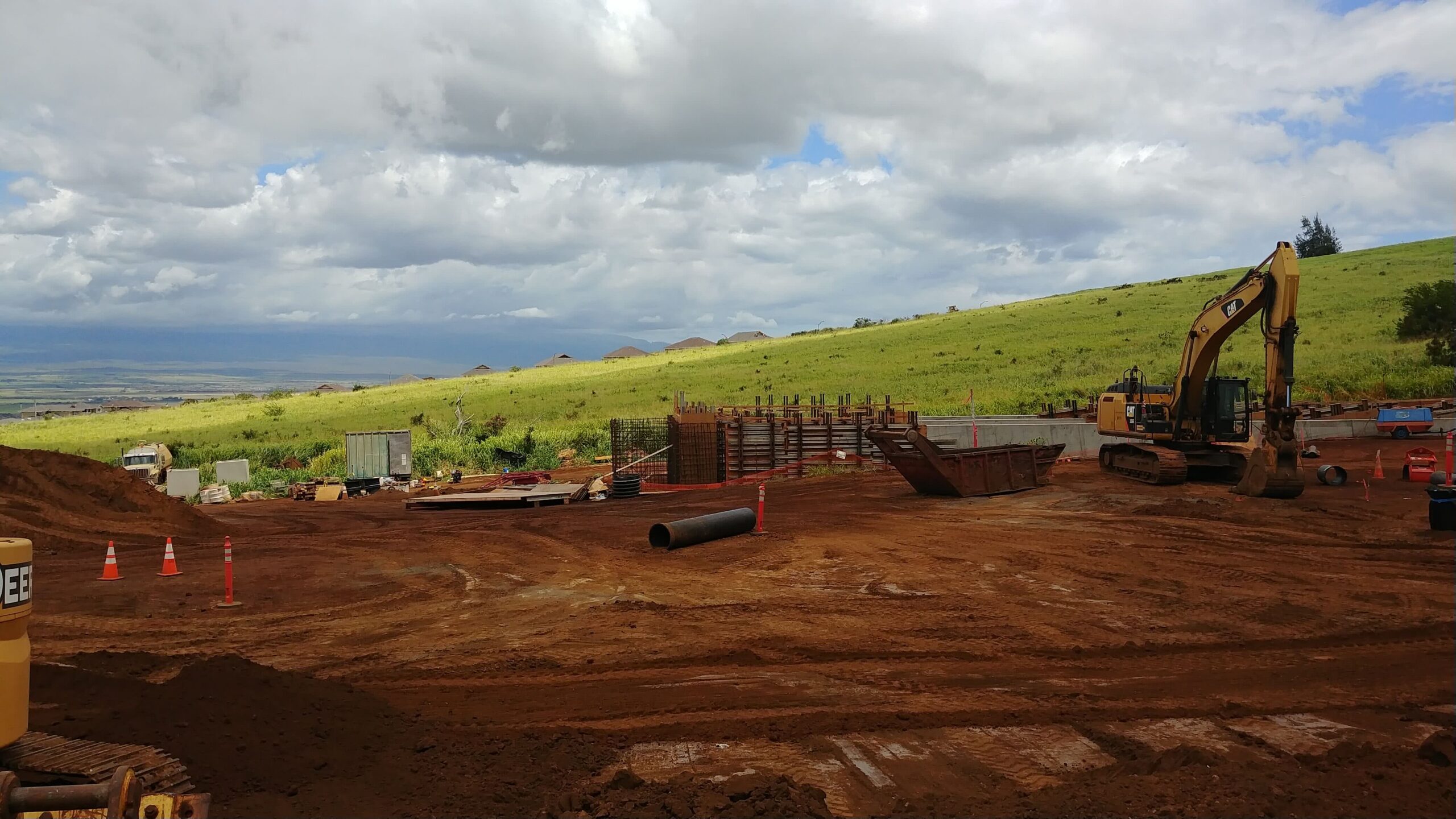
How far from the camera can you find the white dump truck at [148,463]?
113ft

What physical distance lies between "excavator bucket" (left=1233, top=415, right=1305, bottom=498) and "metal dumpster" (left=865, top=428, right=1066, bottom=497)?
15.4ft

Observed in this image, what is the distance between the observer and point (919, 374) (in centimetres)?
5722

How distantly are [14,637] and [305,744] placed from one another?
2.24 metres

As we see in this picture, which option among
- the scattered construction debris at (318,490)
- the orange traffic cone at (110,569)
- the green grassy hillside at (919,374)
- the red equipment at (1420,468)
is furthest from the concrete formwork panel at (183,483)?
the red equipment at (1420,468)

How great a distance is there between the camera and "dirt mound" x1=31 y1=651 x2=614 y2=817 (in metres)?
5.90

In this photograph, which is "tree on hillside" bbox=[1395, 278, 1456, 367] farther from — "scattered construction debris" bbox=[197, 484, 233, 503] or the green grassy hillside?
"scattered construction debris" bbox=[197, 484, 233, 503]

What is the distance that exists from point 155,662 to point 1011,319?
77.7 metres

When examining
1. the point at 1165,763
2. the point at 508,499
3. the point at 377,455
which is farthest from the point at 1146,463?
the point at 377,455

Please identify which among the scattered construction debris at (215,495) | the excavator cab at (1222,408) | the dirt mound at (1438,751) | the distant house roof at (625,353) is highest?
the distant house roof at (625,353)

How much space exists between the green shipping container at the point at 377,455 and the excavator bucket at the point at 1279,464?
90.6 feet

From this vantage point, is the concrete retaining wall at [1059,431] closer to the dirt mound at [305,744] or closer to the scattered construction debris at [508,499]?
the scattered construction debris at [508,499]

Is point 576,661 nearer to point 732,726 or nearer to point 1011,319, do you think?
point 732,726

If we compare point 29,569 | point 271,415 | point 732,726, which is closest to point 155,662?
point 29,569

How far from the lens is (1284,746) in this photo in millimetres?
6855
